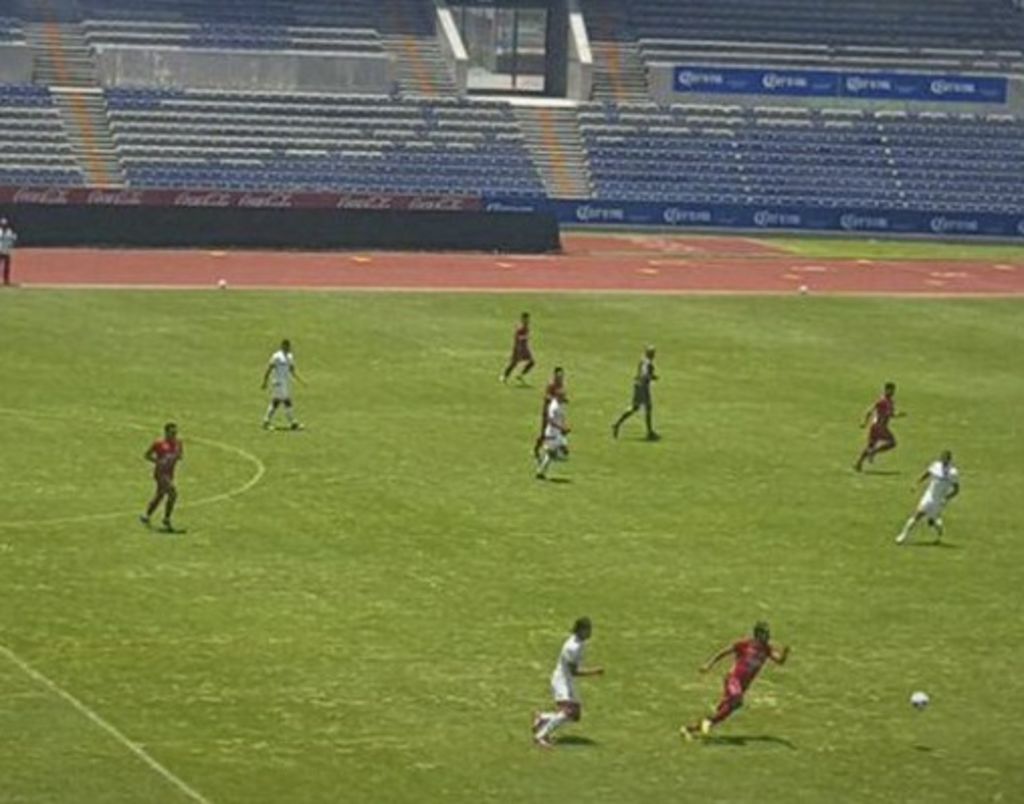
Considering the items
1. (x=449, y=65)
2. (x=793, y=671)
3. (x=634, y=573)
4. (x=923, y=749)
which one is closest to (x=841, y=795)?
(x=923, y=749)

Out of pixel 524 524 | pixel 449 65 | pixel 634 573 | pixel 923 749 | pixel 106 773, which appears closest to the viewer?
pixel 106 773

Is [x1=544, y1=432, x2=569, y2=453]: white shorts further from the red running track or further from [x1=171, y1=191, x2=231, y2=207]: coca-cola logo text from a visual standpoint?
[x1=171, y1=191, x2=231, y2=207]: coca-cola logo text

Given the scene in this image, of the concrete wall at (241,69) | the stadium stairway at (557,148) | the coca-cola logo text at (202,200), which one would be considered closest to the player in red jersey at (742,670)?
the coca-cola logo text at (202,200)

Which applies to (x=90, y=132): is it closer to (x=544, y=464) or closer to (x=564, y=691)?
(x=544, y=464)

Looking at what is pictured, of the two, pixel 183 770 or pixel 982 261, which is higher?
pixel 982 261

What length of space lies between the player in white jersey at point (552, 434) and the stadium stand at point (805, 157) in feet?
168

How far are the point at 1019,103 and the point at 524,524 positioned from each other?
234 ft

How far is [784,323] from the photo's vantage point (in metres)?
74.9

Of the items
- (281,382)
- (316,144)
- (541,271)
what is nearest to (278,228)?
(541,271)

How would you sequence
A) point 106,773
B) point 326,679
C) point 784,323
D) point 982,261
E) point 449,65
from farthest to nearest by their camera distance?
point 449,65 → point 982,261 → point 784,323 → point 326,679 → point 106,773

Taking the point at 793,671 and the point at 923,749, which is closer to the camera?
the point at 923,749

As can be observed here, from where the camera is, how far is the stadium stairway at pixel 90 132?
95.9m

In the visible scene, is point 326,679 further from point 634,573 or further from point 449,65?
point 449,65

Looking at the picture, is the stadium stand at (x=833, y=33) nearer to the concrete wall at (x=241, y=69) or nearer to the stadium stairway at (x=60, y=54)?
the concrete wall at (x=241, y=69)
